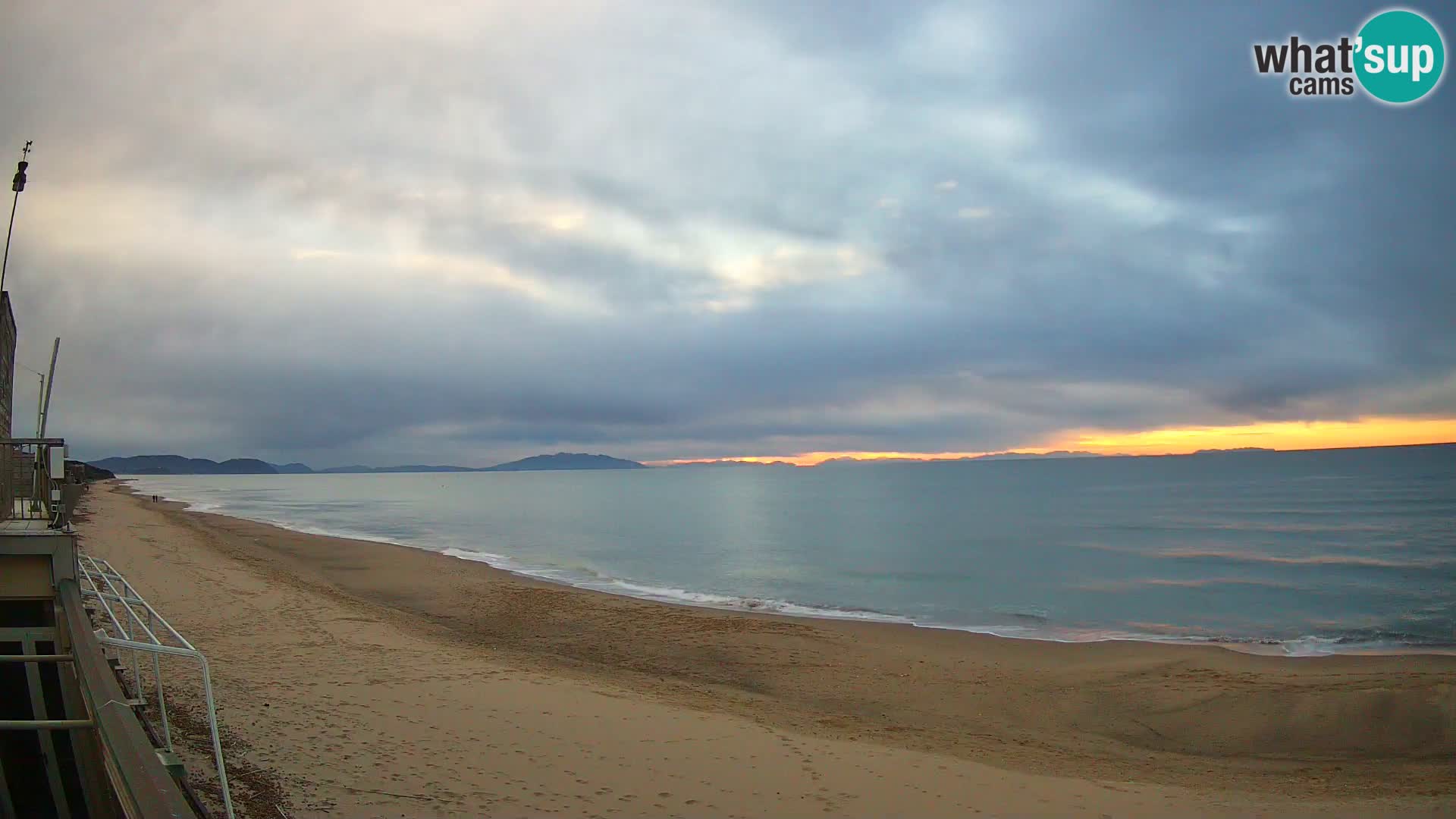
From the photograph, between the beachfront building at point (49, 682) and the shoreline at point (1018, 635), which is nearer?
the beachfront building at point (49, 682)

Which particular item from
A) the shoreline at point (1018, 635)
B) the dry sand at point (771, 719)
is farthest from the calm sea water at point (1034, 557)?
the dry sand at point (771, 719)

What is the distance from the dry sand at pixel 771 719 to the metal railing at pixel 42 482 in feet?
9.38

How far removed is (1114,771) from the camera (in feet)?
30.3

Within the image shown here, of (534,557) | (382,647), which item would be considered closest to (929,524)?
(534,557)

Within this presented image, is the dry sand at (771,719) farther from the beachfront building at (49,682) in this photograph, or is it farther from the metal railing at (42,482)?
the metal railing at (42,482)

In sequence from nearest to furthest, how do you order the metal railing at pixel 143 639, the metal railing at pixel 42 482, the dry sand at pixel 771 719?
the metal railing at pixel 143 639
the dry sand at pixel 771 719
the metal railing at pixel 42 482

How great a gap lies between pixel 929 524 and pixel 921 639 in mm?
36620

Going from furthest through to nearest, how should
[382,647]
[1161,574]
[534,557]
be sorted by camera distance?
1. [534,557]
2. [1161,574]
3. [382,647]

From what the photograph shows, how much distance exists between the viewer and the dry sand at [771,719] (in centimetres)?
764

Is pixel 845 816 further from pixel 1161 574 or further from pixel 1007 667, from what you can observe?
pixel 1161 574

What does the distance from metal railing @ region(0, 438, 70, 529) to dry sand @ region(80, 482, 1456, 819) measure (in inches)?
113

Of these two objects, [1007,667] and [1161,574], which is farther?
[1161,574]

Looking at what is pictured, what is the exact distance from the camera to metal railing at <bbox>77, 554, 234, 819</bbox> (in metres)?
4.95

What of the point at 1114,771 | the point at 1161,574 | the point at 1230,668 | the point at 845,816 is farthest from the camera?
the point at 1161,574
